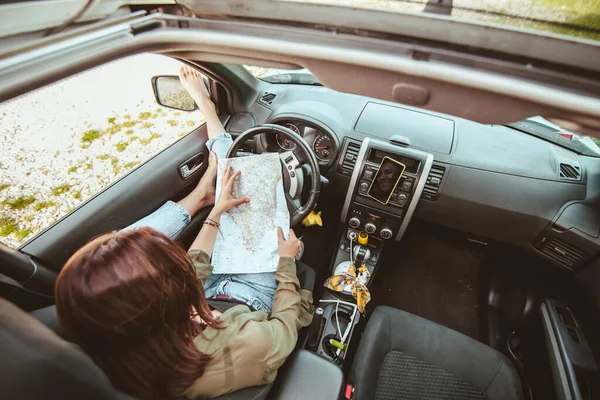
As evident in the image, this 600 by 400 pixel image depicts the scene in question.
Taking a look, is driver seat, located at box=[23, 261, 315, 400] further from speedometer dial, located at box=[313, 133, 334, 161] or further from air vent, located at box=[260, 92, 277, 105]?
air vent, located at box=[260, 92, 277, 105]

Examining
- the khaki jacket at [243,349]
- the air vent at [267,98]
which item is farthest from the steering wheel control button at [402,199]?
the air vent at [267,98]

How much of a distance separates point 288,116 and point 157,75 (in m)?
0.96

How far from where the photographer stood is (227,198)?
175 cm

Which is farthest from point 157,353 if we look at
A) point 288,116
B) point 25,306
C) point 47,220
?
point 288,116

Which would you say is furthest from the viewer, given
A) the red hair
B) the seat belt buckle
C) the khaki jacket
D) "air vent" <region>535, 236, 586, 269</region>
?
"air vent" <region>535, 236, 586, 269</region>

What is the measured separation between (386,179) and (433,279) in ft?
3.78

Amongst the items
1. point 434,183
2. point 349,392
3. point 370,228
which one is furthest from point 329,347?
point 434,183

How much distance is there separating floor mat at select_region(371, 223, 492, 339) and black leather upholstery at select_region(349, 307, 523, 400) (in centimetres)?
79

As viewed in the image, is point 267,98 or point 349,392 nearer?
point 349,392

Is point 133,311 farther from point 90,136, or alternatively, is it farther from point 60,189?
point 90,136

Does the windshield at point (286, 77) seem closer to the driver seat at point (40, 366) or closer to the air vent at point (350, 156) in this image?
the air vent at point (350, 156)

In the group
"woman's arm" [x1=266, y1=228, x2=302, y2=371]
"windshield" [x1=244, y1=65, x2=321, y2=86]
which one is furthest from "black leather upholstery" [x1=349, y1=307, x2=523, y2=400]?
"windshield" [x1=244, y1=65, x2=321, y2=86]

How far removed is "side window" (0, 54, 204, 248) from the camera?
176 cm

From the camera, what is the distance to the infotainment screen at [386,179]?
6.15 feet
